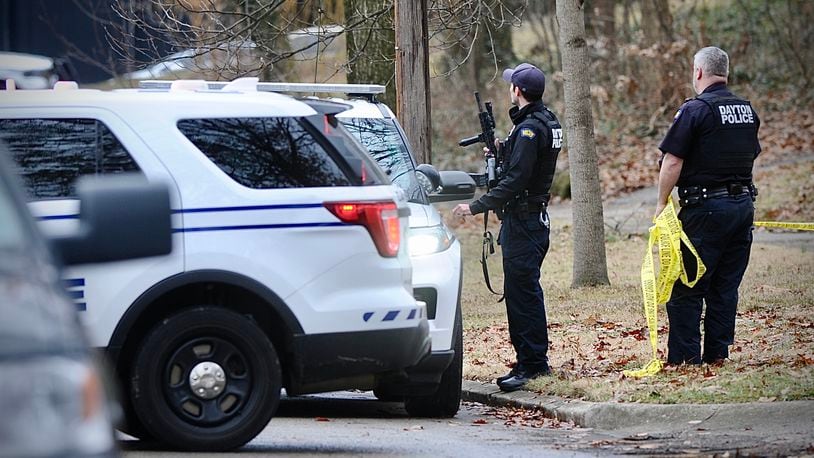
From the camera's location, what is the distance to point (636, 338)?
10.9 m

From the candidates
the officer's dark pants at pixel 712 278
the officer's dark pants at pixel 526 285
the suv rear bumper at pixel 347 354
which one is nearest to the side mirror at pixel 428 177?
the officer's dark pants at pixel 526 285

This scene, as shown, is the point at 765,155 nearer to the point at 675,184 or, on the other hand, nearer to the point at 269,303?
the point at 675,184

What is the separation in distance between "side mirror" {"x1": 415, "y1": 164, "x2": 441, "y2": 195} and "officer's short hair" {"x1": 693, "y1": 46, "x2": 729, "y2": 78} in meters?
1.81

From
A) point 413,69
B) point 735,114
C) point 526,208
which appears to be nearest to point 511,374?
point 526,208

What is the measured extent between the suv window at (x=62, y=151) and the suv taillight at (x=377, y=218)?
1022mm

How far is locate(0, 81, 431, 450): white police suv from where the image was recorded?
6590 millimetres

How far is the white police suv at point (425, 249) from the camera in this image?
26.4ft

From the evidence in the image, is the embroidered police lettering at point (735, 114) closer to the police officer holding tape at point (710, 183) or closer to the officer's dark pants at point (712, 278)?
the police officer holding tape at point (710, 183)

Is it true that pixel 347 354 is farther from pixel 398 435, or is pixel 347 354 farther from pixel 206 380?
pixel 398 435

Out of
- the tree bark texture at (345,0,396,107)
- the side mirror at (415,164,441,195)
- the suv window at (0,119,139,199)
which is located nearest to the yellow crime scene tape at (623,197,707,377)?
the side mirror at (415,164,441,195)

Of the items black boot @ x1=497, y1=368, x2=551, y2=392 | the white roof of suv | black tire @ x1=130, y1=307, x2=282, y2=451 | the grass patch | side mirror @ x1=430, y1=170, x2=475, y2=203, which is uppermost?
the white roof of suv

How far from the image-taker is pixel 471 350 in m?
11.2

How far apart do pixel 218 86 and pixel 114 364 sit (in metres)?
2.24

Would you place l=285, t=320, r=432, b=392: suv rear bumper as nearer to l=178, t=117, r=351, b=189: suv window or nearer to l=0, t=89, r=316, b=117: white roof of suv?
l=178, t=117, r=351, b=189: suv window
